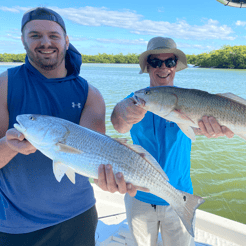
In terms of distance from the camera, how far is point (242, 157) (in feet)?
31.1

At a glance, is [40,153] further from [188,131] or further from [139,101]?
[188,131]

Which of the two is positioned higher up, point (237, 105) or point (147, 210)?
point (237, 105)

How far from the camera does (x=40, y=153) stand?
2090mm

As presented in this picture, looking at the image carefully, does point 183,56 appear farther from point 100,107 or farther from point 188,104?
point 100,107

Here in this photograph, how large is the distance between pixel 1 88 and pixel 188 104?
1.93 meters

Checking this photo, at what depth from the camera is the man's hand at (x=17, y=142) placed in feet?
5.76

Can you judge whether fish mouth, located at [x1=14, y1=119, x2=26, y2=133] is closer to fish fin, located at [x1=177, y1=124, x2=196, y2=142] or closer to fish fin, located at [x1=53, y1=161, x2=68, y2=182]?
fish fin, located at [x1=53, y1=161, x2=68, y2=182]

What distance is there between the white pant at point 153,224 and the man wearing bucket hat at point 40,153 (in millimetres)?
589

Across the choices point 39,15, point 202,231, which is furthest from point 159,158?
point 202,231

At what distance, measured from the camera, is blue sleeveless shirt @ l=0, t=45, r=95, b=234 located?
2.00m

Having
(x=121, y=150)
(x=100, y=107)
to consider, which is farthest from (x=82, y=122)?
(x=121, y=150)

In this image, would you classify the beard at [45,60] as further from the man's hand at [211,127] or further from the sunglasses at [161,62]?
the man's hand at [211,127]

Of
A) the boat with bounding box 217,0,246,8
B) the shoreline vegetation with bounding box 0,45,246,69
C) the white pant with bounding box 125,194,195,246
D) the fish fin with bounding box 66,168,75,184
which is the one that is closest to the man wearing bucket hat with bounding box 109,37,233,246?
the white pant with bounding box 125,194,195,246

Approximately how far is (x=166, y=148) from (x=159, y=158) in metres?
0.15
